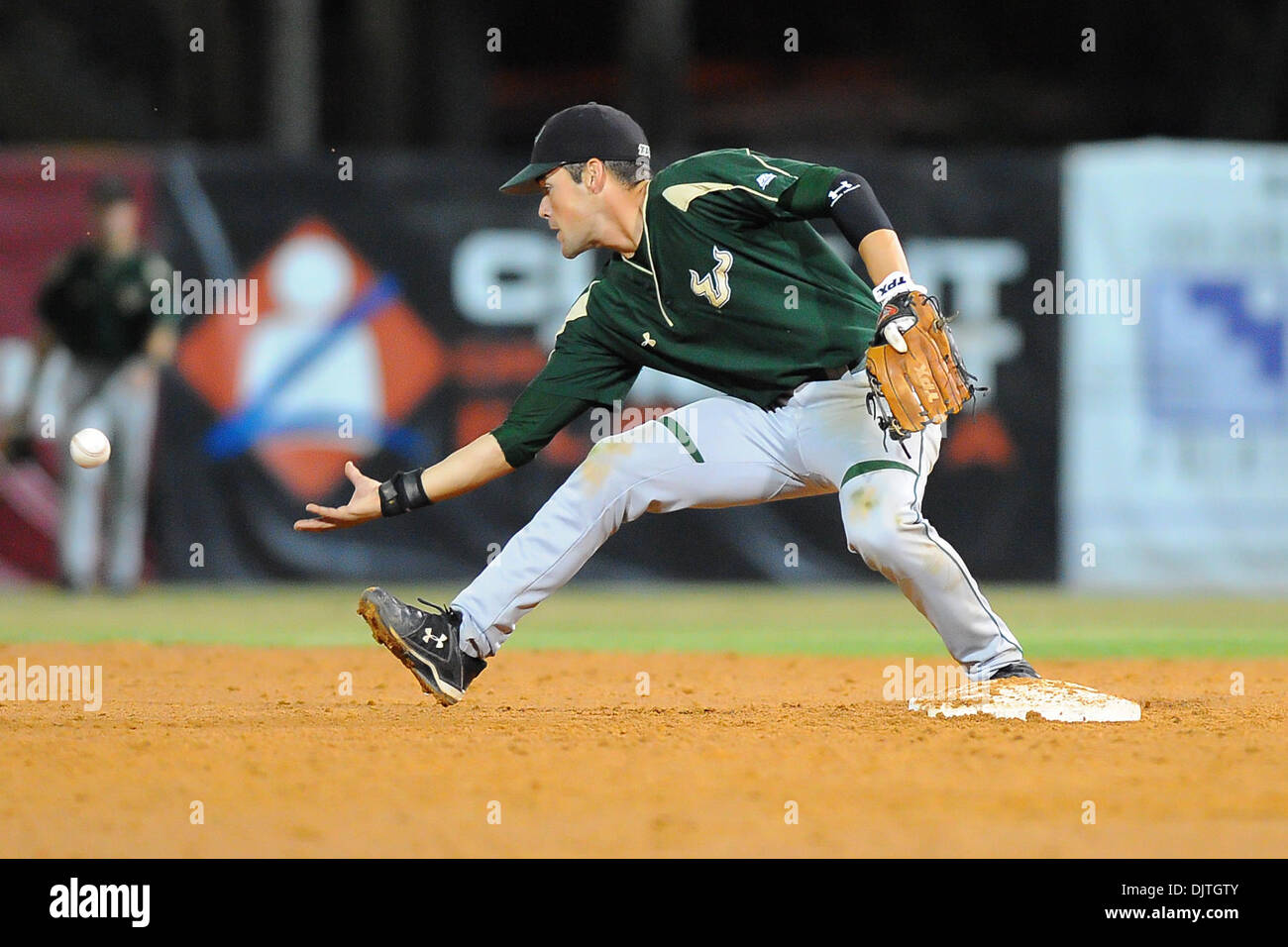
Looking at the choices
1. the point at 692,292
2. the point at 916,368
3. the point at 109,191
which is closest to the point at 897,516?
the point at 916,368

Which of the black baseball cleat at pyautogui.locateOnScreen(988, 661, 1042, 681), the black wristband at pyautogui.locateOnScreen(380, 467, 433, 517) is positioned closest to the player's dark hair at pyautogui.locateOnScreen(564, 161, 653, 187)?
the black wristband at pyautogui.locateOnScreen(380, 467, 433, 517)

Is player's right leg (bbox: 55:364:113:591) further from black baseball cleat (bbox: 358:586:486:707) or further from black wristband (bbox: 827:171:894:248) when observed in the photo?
black wristband (bbox: 827:171:894:248)

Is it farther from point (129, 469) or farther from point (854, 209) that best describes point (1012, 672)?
point (129, 469)

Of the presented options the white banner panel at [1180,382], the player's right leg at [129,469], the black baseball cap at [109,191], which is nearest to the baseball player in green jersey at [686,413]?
the white banner panel at [1180,382]

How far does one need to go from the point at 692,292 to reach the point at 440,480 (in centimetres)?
98

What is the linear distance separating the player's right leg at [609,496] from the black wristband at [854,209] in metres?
0.73

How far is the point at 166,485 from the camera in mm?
11406

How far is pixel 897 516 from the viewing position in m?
5.11

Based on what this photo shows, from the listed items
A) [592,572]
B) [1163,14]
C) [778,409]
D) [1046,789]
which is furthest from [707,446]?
[1163,14]

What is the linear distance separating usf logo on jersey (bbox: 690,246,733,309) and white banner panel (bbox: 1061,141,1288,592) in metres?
6.43

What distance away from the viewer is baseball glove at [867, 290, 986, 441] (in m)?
4.92

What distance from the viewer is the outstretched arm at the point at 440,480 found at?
17.0ft

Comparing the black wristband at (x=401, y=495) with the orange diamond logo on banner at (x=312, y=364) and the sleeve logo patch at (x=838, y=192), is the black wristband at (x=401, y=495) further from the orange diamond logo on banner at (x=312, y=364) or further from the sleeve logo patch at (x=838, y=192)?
the orange diamond logo on banner at (x=312, y=364)

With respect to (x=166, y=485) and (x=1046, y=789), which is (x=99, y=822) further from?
(x=166, y=485)
